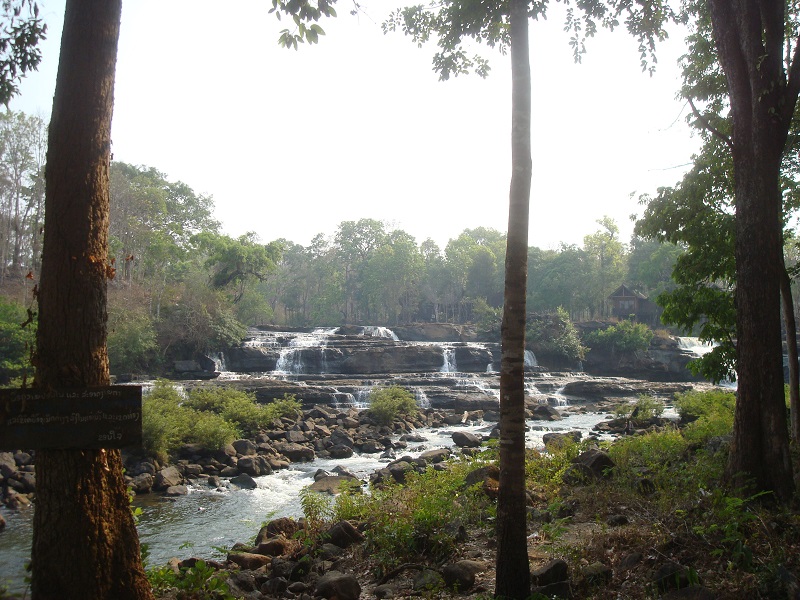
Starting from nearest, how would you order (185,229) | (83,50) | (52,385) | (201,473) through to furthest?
(52,385)
(83,50)
(201,473)
(185,229)

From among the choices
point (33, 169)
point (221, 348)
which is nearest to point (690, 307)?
point (221, 348)

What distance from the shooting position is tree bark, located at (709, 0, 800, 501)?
566cm

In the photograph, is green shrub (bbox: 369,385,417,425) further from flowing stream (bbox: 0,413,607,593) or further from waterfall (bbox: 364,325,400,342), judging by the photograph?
waterfall (bbox: 364,325,400,342)

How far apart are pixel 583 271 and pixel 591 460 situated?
159 ft

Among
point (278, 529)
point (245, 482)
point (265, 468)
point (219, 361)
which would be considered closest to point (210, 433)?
point (265, 468)

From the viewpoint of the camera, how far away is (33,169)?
33.8 metres

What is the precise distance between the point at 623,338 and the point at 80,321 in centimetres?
4190

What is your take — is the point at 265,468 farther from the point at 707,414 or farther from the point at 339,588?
the point at 707,414

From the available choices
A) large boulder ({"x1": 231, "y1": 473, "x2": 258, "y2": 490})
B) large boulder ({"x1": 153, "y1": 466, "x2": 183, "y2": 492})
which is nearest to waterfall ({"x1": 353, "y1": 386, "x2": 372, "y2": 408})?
large boulder ({"x1": 231, "y1": 473, "x2": 258, "y2": 490})

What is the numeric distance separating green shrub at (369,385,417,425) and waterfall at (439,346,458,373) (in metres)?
12.9

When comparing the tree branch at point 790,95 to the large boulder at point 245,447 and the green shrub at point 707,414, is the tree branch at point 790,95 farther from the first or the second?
the large boulder at point 245,447

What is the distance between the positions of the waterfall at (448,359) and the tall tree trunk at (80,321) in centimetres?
Result: 3203

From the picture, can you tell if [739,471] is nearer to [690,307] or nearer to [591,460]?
[591,460]

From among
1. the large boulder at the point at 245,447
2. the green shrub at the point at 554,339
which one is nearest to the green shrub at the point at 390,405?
the large boulder at the point at 245,447
